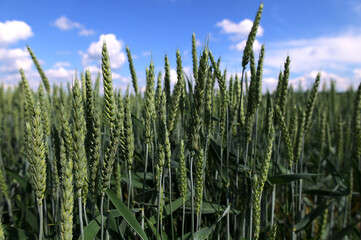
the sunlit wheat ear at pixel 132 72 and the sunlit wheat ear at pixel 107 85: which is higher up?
the sunlit wheat ear at pixel 132 72

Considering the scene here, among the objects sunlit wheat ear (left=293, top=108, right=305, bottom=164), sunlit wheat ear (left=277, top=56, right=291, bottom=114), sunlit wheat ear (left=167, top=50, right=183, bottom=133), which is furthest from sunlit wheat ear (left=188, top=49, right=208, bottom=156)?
sunlit wheat ear (left=293, top=108, right=305, bottom=164)

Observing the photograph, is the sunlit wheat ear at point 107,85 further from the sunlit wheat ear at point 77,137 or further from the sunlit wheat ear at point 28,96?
the sunlit wheat ear at point 28,96

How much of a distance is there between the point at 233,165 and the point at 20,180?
1.35 meters

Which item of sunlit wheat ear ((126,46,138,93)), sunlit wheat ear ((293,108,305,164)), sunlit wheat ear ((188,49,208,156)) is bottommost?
sunlit wheat ear ((293,108,305,164))

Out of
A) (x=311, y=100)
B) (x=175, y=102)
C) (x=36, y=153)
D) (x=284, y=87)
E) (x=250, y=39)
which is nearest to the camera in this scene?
(x=36, y=153)

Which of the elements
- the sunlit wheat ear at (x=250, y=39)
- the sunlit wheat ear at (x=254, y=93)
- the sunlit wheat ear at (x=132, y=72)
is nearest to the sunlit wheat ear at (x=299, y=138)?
the sunlit wheat ear at (x=254, y=93)

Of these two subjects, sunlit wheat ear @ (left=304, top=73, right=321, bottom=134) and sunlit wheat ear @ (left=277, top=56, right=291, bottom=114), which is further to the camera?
sunlit wheat ear @ (left=304, top=73, right=321, bottom=134)

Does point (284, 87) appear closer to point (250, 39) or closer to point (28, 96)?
point (250, 39)

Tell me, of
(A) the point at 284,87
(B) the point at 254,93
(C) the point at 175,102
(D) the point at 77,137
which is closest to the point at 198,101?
(C) the point at 175,102

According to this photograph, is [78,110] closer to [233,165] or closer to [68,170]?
[68,170]

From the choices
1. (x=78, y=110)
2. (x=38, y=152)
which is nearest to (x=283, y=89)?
(x=78, y=110)

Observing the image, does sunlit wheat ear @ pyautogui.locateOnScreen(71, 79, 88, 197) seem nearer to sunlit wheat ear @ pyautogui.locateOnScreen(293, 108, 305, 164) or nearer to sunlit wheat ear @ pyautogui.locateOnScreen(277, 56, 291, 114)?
sunlit wheat ear @ pyautogui.locateOnScreen(277, 56, 291, 114)

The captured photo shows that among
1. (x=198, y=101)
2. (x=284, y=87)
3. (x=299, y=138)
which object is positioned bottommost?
(x=299, y=138)

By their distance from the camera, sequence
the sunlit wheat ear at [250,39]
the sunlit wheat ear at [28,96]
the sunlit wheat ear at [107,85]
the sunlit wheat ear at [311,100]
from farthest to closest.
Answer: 1. the sunlit wheat ear at [311,100]
2. the sunlit wheat ear at [28,96]
3. the sunlit wheat ear at [250,39]
4. the sunlit wheat ear at [107,85]
